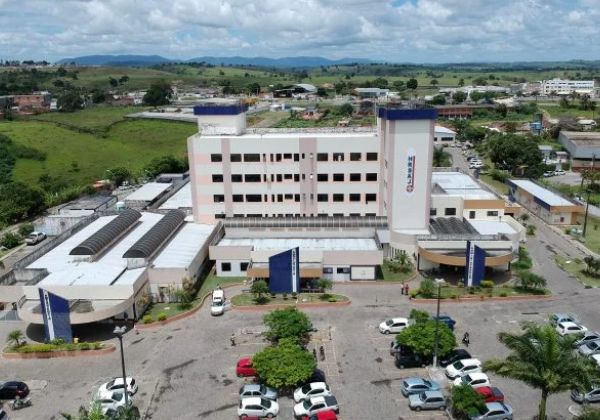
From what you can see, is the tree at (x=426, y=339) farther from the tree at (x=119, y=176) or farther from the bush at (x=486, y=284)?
the tree at (x=119, y=176)

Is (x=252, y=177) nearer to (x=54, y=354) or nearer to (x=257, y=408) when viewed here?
(x=54, y=354)

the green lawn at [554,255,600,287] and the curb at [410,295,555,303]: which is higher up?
the curb at [410,295,555,303]

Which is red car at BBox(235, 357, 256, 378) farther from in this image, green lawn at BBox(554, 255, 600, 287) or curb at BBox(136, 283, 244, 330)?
green lawn at BBox(554, 255, 600, 287)

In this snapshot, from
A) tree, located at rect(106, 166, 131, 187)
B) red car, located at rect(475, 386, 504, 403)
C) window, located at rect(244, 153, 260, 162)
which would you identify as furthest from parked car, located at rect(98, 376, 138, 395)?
tree, located at rect(106, 166, 131, 187)

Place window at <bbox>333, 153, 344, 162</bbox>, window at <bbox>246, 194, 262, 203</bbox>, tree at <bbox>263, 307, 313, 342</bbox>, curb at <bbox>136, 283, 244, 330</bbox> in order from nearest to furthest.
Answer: tree at <bbox>263, 307, 313, 342</bbox> → curb at <bbox>136, 283, 244, 330</bbox> → window at <bbox>333, 153, 344, 162</bbox> → window at <bbox>246, 194, 262, 203</bbox>

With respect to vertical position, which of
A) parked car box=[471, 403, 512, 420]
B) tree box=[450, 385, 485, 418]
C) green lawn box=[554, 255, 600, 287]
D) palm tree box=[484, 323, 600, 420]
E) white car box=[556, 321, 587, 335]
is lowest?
green lawn box=[554, 255, 600, 287]

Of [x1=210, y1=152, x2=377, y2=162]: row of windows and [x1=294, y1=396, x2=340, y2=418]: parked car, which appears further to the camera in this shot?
[x1=210, y1=152, x2=377, y2=162]: row of windows

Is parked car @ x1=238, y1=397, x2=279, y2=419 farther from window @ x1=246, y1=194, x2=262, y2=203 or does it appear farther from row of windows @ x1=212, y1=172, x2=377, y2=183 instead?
row of windows @ x1=212, y1=172, x2=377, y2=183

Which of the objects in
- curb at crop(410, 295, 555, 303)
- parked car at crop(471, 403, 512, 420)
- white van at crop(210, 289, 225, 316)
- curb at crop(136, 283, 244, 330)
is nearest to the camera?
parked car at crop(471, 403, 512, 420)
